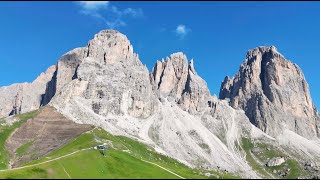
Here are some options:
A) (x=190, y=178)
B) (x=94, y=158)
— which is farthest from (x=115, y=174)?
(x=190, y=178)

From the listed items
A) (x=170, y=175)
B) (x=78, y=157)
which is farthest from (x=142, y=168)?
(x=78, y=157)

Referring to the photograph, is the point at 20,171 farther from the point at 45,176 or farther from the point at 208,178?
the point at 208,178

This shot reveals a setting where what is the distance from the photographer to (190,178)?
18400 centimetres

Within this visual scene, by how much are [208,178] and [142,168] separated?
2878cm

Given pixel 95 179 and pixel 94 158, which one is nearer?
pixel 95 179

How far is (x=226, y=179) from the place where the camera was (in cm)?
19375

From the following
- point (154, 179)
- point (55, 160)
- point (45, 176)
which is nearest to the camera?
point (45, 176)

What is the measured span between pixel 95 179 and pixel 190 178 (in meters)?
40.3

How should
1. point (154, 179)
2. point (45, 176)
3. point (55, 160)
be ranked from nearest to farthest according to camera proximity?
1. point (45, 176)
2. point (154, 179)
3. point (55, 160)

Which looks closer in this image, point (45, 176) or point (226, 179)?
Result: point (45, 176)

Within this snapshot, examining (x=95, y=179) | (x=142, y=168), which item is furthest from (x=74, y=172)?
(x=142, y=168)

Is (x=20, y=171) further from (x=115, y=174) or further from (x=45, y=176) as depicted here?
(x=115, y=174)

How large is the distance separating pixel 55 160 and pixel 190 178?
5465 cm

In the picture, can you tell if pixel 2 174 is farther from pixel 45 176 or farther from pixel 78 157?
pixel 78 157
